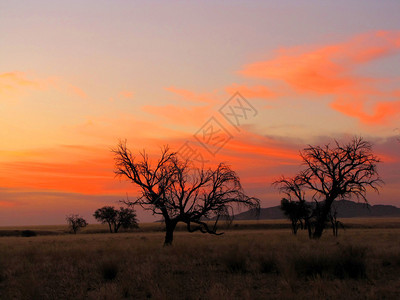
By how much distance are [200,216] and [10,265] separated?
13.4 meters

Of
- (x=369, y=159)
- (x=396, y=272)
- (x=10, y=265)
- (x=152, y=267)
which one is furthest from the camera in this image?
(x=369, y=159)

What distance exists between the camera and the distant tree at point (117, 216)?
9578 cm

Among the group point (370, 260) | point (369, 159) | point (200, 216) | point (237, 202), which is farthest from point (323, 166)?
point (370, 260)

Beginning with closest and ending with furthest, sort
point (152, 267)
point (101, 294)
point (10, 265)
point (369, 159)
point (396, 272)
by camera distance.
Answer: point (101, 294), point (396, 272), point (152, 267), point (10, 265), point (369, 159)

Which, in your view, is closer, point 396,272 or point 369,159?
point 396,272

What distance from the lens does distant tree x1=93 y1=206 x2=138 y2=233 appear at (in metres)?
95.8

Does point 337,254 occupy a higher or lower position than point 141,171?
lower

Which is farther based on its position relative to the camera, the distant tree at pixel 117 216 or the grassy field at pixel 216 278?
the distant tree at pixel 117 216

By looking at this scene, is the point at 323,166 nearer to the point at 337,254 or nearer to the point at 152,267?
the point at 337,254

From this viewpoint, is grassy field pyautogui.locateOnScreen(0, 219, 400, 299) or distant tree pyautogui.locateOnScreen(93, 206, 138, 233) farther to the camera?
distant tree pyautogui.locateOnScreen(93, 206, 138, 233)

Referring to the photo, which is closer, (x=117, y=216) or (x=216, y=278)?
(x=216, y=278)

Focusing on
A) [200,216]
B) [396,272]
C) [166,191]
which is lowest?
[396,272]

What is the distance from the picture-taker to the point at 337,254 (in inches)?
540

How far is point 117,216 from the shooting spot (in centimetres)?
9731
